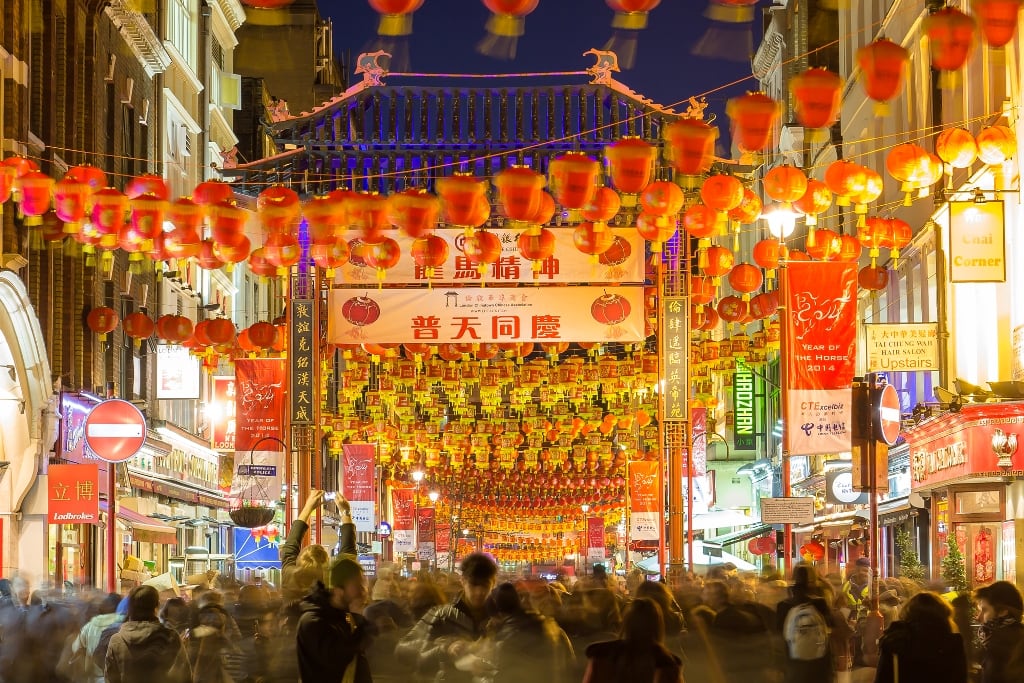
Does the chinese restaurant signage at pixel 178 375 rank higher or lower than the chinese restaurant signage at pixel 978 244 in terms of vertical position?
lower

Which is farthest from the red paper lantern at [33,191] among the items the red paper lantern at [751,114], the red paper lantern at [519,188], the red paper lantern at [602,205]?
the red paper lantern at [751,114]

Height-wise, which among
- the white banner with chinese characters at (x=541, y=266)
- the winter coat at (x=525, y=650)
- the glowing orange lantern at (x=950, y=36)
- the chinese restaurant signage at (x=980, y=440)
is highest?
the glowing orange lantern at (x=950, y=36)

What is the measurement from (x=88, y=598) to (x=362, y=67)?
17.3 meters

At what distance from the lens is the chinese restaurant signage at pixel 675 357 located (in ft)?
88.0

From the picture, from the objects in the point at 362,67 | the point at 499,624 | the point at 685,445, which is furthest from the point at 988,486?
the point at 499,624

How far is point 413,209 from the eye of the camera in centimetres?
2155

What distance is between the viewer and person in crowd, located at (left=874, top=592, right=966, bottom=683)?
9844 mm

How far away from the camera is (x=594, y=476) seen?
7619cm

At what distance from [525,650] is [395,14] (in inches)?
167

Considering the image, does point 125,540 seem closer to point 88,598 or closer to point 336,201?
point 336,201

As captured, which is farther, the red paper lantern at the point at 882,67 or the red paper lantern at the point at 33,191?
the red paper lantern at the point at 33,191

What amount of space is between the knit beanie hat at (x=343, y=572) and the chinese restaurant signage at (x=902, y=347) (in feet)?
64.4

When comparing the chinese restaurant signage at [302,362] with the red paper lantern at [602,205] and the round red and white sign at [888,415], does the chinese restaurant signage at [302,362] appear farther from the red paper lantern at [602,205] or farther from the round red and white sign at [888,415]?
the round red and white sign at [888,415]

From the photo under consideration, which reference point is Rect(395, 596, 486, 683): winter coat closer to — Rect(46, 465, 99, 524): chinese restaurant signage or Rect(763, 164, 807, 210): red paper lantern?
Rect(763, 164, 807, 210): red paper lantern
